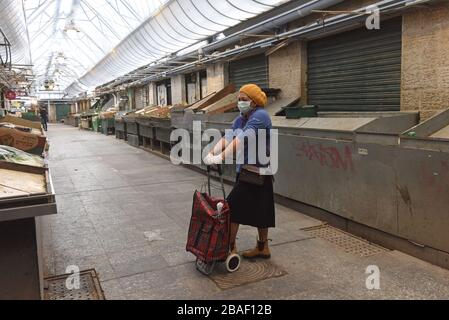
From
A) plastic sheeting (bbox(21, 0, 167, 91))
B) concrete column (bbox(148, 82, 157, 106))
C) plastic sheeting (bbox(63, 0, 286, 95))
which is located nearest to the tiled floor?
plastic sheeting (bbox(63, 0, 286, 95))

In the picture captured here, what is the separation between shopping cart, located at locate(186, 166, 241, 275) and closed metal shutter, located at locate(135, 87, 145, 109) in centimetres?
1536

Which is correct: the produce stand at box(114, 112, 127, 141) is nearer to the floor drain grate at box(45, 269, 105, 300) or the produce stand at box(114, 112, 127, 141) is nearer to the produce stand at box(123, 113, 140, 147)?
the produce stand at box(123, 113, 140, 147)

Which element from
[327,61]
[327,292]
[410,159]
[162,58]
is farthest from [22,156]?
[162,58]

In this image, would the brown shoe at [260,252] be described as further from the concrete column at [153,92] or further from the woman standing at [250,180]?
the concrete column at [153,92]

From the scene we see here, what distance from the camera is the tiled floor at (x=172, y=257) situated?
296 centimetres

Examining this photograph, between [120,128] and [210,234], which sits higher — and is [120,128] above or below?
above

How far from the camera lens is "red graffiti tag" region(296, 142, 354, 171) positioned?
160 inches

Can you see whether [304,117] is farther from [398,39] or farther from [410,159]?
[410,159]

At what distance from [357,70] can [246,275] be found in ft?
12.2

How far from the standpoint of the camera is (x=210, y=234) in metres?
3.15

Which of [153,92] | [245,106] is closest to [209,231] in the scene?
[245,106]

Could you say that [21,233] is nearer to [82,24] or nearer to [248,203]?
[248,203]

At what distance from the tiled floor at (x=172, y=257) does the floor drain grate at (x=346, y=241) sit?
0.10 m

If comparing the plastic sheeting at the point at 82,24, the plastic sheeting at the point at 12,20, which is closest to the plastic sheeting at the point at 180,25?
the plastic sheeting at the point at 82,24
